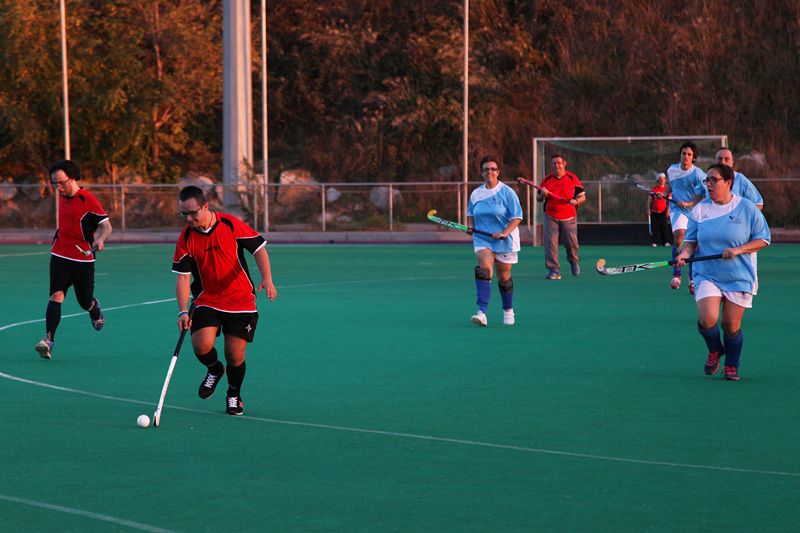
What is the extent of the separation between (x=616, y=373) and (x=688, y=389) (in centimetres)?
107

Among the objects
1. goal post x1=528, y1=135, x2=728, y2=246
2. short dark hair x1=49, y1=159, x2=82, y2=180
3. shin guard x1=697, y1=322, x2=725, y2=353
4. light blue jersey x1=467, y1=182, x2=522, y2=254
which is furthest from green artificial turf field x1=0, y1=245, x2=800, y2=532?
goal post x1=528, y1=135, x2=728, y2=246

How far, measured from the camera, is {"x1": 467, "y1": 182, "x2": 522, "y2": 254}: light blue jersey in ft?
50.8

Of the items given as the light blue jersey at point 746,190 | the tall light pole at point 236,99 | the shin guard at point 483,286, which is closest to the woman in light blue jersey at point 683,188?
the light blue jersey at point 746,190

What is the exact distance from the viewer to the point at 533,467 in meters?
8.00

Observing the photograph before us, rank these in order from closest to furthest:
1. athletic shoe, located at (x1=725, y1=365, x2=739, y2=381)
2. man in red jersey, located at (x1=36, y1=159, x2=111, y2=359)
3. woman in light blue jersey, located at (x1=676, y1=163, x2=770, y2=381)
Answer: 1. woman in light blue jersey, located at (x1=676, y1=163, x2=770, y2=381)
2. athletic shoe, located at (x1=725, y1=365, x2=739, y2=381)
3. man in red jersey, located at (x1=36, y1=159, x2=111, y2=359)

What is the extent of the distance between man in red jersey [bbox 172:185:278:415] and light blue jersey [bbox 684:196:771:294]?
380 centimetres

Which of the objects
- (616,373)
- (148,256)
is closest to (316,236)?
(148,256)

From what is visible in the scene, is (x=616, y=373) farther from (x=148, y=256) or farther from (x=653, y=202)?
(x=148, y=256)

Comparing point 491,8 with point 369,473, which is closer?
point 369,473

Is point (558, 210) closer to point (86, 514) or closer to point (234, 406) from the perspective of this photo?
point (234, 406)

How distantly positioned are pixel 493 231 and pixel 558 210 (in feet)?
24.5

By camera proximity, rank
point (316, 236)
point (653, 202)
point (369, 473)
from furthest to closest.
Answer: point (316, 236)
point (653, 202)
point (369, 473)

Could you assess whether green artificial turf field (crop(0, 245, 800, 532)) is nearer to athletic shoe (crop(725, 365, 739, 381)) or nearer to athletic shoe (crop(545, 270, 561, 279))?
athletic shoe (crop(725, 365, 739, 381))

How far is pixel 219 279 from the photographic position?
947 centimetres
